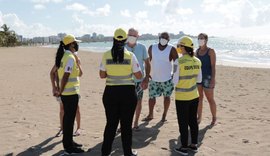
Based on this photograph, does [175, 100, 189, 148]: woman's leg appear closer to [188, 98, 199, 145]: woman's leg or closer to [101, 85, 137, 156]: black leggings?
[188, 98, 199, 145]: woman's leg

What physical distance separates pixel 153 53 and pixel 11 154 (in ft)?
10.0

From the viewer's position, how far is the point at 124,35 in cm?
439

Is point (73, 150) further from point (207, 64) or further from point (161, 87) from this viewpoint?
point (207, 64)

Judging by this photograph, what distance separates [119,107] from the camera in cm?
447

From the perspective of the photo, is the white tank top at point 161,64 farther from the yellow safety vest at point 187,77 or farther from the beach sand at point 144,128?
the yellow safety vest at point 187,77

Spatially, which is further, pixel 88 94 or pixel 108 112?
pixel 88 94

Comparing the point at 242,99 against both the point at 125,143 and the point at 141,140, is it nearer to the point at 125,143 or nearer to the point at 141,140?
the point at 141,140

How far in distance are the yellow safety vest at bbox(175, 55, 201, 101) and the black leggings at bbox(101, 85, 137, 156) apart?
2.66 feet

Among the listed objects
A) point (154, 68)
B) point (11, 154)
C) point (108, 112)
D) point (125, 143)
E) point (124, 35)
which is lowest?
point (11, 154)

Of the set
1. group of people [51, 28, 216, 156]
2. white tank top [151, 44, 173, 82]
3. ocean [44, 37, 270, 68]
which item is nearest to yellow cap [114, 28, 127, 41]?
group of people [51, 28, 216, 156]

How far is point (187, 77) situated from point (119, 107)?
1131mm

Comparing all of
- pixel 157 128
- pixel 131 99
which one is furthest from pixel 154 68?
pixel 131 99

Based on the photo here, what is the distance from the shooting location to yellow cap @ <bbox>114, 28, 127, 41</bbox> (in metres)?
4.38

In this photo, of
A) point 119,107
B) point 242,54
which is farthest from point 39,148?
point 242,54
